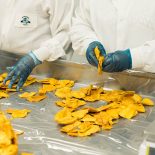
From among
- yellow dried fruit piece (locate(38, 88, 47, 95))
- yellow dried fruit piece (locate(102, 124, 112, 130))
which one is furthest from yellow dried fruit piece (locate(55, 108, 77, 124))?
yellow dried fruit piece (locate(38, 88, 47, 95))

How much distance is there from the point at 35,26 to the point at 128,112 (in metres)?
0.71

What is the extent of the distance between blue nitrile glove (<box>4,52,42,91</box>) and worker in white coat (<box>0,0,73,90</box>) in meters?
0.03

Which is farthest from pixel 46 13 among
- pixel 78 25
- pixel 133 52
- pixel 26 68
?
pixel 133 52

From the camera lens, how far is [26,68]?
5.01 ft

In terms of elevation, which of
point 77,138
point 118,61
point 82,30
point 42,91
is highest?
point 82,30

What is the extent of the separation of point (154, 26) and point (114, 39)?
19cm

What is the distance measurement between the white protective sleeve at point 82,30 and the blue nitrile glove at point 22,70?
21cm

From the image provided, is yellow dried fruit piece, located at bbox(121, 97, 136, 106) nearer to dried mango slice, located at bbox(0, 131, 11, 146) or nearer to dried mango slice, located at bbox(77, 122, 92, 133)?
dried mango slice, located at bbox(77, 122, 92, 133)

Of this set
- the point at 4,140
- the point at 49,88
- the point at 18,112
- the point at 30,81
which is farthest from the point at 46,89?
the point at 4,140

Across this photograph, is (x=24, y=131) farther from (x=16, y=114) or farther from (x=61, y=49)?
(x=61, y=49)

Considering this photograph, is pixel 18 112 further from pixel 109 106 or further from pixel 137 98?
pixel 137 98

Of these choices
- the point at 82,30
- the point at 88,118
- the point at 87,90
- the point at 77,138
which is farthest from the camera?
the point at 82,30

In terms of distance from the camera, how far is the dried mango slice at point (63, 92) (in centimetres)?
142

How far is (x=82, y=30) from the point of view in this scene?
1.53m
